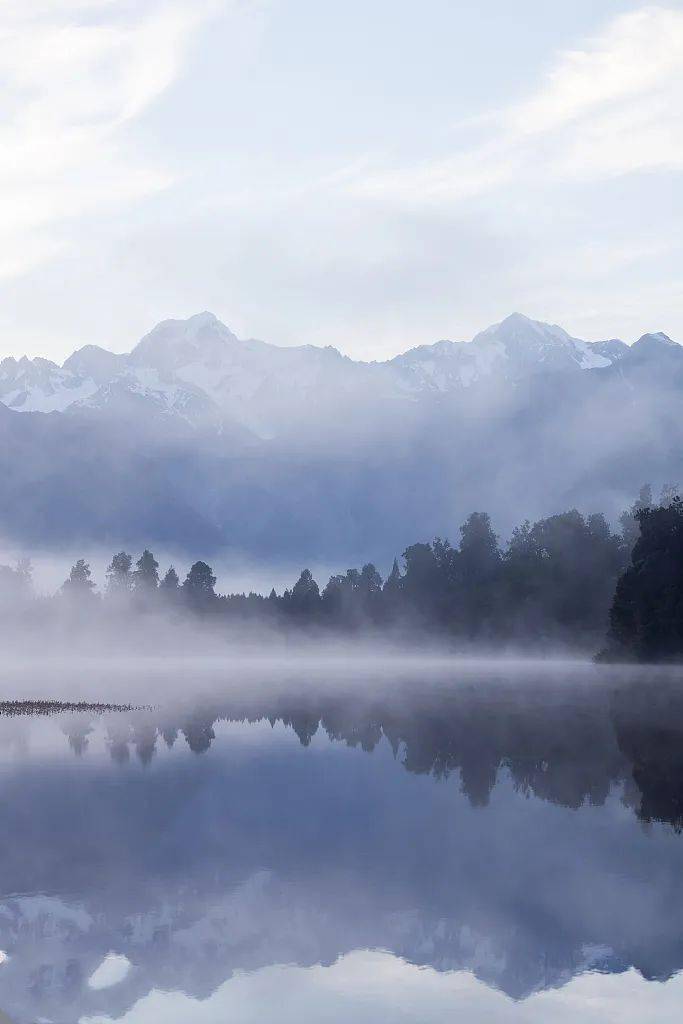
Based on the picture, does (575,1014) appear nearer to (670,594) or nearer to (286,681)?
(286,681)

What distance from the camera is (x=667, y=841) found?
3219 centimetres

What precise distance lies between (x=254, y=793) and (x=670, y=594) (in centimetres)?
9412

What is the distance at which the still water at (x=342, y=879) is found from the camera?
67.9 feet

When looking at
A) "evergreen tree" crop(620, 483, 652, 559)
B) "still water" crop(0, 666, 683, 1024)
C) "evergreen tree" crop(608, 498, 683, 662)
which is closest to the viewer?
"still water" crop(0, 666, 683, 1024)

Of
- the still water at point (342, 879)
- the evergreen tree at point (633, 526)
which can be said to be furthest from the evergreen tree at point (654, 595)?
the still water at point (342, 879)

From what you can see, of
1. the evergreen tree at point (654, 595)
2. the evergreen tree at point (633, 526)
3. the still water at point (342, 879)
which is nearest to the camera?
the still water at point (342, 879)

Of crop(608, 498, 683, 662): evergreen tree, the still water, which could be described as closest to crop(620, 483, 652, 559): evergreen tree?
crop(608, 498, 683, 662): evergreen tree

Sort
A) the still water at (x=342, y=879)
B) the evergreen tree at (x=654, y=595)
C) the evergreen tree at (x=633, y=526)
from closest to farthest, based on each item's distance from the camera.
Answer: the still water at (x=342, y=879) < the evergreen tree at (x=654, y=595) < the evergreen tree at (x=633, y=526)

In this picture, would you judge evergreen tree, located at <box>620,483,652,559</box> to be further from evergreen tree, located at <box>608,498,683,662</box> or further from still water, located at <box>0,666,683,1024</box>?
still water, located at <box>0,666,683,1024</box>

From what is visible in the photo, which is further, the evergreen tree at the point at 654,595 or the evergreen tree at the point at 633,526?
the evergreen tree at the point at 633,526

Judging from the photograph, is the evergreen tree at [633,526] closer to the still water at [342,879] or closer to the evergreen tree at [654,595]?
the evergreen tree at [654,595]

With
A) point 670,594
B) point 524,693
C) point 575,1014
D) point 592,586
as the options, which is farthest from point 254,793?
point 592,586

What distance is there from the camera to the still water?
20688 millimetres

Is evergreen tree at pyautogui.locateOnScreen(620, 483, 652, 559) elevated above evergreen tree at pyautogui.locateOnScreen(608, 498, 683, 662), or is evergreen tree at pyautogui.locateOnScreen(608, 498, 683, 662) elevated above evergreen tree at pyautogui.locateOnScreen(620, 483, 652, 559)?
evergreen tree at pyautogui.locateOnScreen(620, 483, 652, 559)
